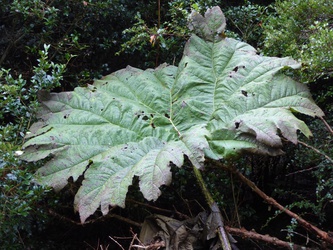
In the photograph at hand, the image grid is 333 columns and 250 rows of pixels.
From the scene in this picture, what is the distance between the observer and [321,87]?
114 inches

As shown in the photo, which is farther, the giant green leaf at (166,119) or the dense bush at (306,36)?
the dense bush at (306,36)

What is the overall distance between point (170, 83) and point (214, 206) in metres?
0.83

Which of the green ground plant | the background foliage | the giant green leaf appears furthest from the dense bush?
the green ground plant

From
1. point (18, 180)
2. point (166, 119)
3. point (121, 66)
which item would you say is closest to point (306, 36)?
point (166, 119)

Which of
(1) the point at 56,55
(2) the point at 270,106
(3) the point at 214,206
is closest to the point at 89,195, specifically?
(3) the point at 214,206

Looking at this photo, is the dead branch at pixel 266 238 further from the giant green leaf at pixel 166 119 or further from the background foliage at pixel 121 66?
the giant green leaf at pixel 166 119

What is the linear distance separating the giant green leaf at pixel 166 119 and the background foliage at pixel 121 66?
0.14 metres

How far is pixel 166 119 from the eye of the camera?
235cm

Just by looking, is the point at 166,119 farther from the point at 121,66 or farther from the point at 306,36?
the point at 121,66

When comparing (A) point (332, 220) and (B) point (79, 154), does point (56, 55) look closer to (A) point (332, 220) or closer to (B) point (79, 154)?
(B) point (79, 154)

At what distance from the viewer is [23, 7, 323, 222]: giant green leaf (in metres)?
1.87

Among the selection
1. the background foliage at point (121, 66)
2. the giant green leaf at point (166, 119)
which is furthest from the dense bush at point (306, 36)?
the giant green leaf at point (166, 119)

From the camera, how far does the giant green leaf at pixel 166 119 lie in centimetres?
187

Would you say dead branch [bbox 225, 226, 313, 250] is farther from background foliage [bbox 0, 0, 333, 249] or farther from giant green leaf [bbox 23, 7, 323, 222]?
giant green leaf [bbox 23, 7, 323, 222]
